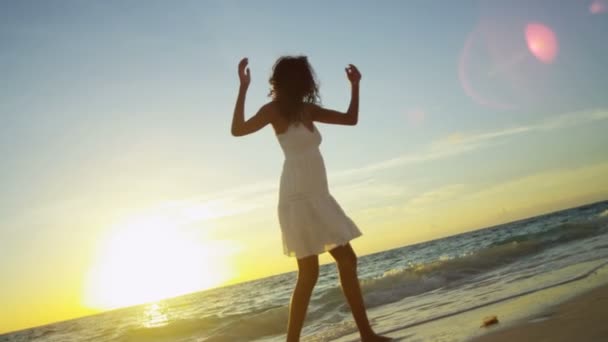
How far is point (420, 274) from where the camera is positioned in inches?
471

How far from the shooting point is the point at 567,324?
127 inches

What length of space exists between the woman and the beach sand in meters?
1.06

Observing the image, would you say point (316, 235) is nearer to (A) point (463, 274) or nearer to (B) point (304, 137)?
(B) point (304, 137)

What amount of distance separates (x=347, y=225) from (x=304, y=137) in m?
0.70

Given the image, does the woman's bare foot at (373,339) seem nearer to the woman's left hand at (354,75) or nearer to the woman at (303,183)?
the woman at (303,183)

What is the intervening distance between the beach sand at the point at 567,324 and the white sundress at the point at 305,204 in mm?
1216

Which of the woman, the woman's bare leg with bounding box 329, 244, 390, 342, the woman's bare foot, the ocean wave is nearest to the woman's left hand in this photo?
the woman

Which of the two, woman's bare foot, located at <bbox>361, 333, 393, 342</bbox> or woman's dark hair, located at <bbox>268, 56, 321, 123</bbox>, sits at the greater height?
woman's dark hair, located at <bbox>268, 56, 321, 123</bbox>

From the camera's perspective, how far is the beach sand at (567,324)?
113 inches

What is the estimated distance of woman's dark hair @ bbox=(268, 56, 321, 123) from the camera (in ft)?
11.9

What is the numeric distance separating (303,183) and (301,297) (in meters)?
0.79

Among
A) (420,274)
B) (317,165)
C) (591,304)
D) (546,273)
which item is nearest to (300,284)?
(317,165)

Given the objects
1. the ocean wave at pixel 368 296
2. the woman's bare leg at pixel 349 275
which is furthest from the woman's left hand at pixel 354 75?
the ocean wave at pixel 368 296

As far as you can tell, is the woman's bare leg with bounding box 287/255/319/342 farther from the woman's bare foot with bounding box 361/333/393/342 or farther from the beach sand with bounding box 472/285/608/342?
the beach sand with bounding box 472/285/608/342
